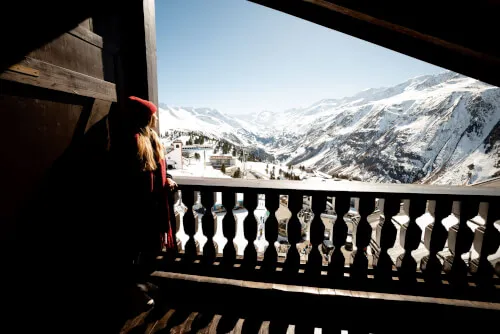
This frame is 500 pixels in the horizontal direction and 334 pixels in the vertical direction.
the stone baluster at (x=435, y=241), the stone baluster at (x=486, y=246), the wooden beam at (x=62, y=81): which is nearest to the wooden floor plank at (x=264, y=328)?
the stone baluster at (x=435, y=241)

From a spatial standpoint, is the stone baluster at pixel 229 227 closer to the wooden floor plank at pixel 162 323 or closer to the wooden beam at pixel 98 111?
the wooden floor plank at pixel 162 323

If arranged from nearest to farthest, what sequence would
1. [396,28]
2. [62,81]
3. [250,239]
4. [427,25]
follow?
[427,25] → [62,81] → [396,28] → [250,239]

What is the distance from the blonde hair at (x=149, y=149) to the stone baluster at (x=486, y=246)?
2702 millimetres

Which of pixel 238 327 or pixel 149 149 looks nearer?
pixel 149 149

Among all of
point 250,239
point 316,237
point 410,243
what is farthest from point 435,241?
point 250,239

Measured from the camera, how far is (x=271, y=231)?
86.9 inches

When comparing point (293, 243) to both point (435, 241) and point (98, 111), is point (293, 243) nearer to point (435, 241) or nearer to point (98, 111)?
point (435, 241)

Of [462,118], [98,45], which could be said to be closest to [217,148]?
[98,45]

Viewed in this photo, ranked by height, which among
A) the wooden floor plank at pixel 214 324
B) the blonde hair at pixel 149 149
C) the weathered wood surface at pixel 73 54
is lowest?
the wooden floor plank at pixel 214 324

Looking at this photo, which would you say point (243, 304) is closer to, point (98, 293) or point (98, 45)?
point (98, 293)

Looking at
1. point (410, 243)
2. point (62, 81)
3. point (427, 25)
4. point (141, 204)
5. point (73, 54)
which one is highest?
point (427, 25)

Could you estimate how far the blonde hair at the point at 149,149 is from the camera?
1893 mm

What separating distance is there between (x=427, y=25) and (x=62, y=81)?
8.44 feet

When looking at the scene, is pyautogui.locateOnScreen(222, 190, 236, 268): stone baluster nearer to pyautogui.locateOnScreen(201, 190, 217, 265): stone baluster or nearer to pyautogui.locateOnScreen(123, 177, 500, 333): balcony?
pyautogui.locateOnScreen(123, 177, 500, 333): balcony
